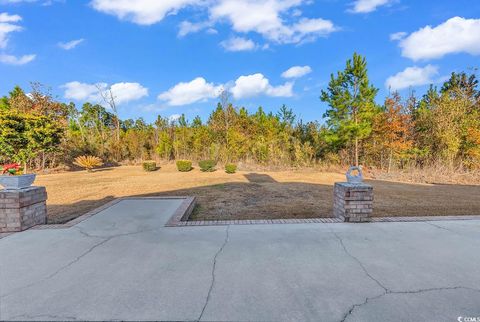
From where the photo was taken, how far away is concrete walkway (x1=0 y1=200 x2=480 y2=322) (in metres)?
1.58

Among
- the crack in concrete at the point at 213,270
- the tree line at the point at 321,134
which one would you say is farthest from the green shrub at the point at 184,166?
the crack in concrete at the point at 213,270

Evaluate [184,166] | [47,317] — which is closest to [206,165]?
[184,166]

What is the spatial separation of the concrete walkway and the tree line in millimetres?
10688

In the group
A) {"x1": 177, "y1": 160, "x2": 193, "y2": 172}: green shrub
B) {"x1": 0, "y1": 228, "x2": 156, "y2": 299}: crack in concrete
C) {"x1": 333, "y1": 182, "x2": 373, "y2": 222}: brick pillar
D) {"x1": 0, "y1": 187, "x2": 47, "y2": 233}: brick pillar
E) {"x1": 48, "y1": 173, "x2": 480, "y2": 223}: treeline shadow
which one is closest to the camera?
{"x1": 0, "y1": 228, "x2": 156, "y2": 299}: crack in concrete

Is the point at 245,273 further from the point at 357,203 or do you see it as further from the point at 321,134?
the point at 321,134

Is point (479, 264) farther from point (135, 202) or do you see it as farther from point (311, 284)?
point (135, 202)

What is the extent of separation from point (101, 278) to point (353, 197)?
320 centimetres

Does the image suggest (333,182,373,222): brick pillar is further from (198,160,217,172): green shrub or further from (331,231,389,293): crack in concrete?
(198,160,217,172): green shrub

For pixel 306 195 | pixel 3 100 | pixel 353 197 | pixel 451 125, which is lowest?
pixel 306 195

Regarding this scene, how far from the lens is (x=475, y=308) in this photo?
1.59 m

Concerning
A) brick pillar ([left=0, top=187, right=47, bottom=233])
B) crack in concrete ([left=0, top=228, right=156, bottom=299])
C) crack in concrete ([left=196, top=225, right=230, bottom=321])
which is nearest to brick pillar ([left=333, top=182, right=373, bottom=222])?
crack in concrete ([left=196, top=225, right=230, bottom=321])

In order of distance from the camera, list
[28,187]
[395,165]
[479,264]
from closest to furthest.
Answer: [479,264]
[28,187]
[395,165]

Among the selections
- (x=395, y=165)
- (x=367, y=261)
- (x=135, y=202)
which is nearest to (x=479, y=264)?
(x=367, y=261)

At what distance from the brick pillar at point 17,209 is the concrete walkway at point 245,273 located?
20 cm
